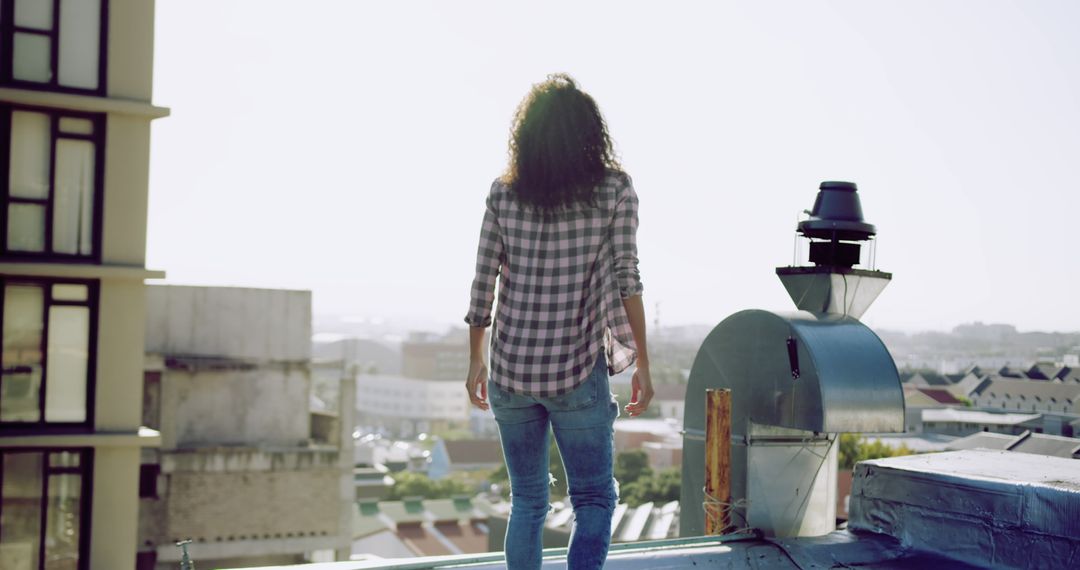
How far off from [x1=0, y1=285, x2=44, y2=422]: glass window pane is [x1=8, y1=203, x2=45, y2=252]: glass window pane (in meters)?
0.50

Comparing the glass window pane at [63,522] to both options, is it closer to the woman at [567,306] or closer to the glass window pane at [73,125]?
the glass window pane at [73,125]

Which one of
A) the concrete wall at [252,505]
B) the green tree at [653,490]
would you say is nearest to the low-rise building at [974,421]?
the green tree at [653,490]

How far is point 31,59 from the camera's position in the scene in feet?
41.9

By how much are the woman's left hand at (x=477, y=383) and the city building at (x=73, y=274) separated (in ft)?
36.9

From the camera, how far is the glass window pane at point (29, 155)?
41.2 ft

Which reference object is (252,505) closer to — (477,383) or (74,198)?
(74,198)

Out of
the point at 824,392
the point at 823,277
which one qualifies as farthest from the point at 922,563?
the point at 823,277

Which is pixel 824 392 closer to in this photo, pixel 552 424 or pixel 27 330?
pixel 552 424

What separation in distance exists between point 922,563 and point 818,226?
7.72ft

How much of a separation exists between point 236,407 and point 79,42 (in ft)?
58.0

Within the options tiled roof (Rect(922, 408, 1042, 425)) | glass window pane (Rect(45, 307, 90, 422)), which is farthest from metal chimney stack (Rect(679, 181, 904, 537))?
tiled roof (Rect(922, 408, 1042, 425))

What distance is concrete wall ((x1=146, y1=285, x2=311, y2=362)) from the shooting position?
28.6 m

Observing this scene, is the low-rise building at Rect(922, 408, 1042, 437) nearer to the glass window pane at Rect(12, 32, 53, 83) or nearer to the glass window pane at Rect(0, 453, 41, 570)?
the glass window pane at Rect(0, 453, 41, 570)

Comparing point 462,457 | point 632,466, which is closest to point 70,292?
point 632,466
